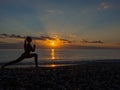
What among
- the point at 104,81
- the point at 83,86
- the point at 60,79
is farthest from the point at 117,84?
the point at 60,79

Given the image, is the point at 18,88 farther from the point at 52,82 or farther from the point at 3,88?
the point at 52,82

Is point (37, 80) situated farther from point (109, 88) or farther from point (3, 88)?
point (109, 88)

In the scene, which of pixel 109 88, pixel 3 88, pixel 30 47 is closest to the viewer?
pixel 3 88

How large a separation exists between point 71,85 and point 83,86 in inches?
22.8

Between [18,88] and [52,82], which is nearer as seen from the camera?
[18,88]

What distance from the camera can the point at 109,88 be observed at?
41.1 feet

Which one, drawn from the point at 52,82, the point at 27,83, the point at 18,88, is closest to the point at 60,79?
the point at 52,82

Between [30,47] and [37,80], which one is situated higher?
[30,47]

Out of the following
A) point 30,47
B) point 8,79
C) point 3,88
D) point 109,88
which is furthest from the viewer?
point 30,47

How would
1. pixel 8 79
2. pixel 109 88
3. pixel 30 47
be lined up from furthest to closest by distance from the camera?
pixel 30 47
pixel 8 79
pixel 109 88

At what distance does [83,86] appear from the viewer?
1264cm

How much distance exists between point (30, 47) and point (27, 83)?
5.12 meters

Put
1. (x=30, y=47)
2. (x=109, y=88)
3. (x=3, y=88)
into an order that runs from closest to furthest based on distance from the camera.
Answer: (x=3, y=88)
(x=109, y=88)
(x=30, y=47)

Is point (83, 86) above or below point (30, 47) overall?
below
